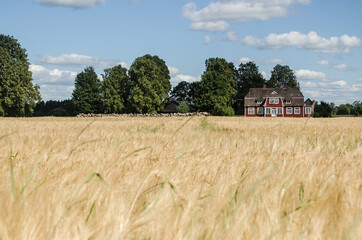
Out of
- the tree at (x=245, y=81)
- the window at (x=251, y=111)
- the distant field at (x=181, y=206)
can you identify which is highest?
the tree at (x=245, y=81)

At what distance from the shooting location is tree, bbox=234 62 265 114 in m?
91.1

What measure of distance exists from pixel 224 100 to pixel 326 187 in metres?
64.6

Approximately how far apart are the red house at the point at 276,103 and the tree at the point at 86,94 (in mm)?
30163

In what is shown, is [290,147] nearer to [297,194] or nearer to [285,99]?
[297,194]

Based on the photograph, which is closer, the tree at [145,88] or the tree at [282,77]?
the tree at [145,88]

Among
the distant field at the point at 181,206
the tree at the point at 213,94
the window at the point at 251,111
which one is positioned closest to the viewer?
the distant field at the point at 181,206

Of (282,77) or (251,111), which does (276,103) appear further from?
(282,77)

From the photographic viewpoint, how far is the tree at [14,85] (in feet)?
160

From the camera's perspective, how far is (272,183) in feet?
7.88

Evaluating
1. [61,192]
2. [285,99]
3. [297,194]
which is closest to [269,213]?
[297,194]

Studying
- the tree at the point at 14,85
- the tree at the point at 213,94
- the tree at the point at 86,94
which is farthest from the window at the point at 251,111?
the tree at the point at 14,85

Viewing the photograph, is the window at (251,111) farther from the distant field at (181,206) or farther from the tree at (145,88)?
the distant field at (181,206)

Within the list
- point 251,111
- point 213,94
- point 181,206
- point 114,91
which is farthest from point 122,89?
point 181,206

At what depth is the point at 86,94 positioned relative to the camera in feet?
243
